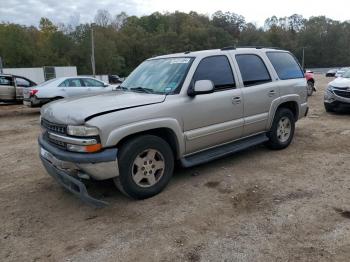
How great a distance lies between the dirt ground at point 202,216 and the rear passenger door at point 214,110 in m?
0.59

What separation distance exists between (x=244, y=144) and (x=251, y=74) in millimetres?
1148

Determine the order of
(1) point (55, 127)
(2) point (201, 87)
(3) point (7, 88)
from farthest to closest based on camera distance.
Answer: (3) point (7, 88) → (2) point (201, 87) → (1) point (55, 127)

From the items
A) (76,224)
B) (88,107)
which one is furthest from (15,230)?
(88,107)

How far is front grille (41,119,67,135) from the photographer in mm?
4118

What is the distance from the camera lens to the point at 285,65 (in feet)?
21.8

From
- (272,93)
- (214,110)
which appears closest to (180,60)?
(214,110)

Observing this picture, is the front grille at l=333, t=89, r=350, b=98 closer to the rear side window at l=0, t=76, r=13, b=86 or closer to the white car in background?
the white car in background

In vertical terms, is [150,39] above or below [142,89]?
above

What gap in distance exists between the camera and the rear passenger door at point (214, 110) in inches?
190

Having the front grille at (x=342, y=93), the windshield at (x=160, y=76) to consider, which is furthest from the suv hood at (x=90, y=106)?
the front grille at (x=342, y=93)

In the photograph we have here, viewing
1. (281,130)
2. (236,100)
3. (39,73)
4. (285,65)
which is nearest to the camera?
(236,100)

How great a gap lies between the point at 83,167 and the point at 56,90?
946 centimetres

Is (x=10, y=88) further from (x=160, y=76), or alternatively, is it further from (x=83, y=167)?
(x=83, y=167)

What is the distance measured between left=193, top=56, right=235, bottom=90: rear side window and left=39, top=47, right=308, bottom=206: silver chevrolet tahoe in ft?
0.05
